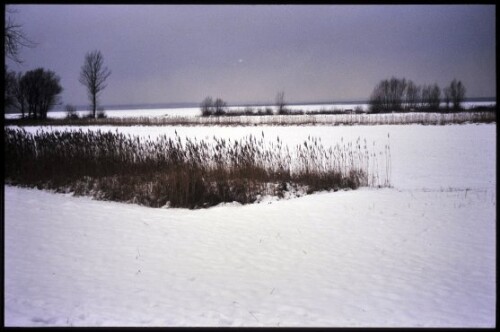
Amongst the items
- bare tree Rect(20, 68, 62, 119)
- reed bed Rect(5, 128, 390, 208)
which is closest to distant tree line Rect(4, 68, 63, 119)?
bare tree Rect(20, 68, 62, 119)

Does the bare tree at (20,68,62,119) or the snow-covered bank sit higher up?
the bare tree at (20,68,62,119)

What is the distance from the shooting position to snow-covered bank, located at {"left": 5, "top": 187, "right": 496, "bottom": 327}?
398cm

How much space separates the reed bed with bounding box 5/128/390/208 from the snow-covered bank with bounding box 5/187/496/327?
82 cm

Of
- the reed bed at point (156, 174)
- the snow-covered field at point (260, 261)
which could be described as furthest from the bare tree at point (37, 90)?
the snow-covered field at point (260, 261)

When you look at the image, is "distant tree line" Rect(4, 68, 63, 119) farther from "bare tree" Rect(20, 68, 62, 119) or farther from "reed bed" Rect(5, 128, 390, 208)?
"reed bed" Rect(5, 128, 390, 208)

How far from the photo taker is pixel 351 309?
13.4ft

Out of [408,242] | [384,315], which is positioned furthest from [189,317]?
[408,242]

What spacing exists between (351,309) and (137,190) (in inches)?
242

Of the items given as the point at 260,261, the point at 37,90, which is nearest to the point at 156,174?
the point at 260,261

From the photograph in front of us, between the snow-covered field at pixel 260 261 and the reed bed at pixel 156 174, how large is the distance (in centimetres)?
66

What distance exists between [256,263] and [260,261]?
9 cm

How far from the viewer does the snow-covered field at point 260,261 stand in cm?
398

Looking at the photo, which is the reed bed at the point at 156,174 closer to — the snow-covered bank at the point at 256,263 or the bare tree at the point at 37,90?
the snow-covered bank at the point at 256,263

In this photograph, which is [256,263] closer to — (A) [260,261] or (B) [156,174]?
(A) [260,261]
